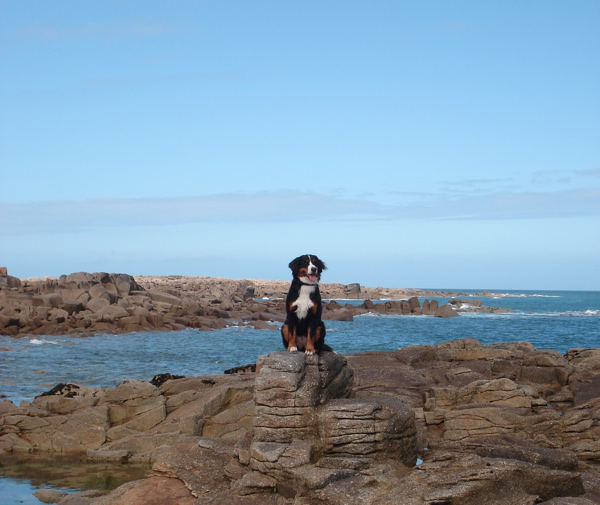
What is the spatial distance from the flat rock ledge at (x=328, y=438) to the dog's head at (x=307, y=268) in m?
1.18

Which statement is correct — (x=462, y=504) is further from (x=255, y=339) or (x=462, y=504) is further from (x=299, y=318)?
(x=255, y=339)

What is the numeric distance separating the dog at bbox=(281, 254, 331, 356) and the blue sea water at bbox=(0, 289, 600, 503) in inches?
231

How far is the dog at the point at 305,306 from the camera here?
1102cm

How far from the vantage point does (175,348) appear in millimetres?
38875

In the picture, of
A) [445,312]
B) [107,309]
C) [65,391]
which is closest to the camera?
[65,391]

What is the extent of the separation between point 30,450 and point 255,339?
30.0 m

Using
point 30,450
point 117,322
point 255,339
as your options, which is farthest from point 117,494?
point 117,322

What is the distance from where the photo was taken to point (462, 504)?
8.91m

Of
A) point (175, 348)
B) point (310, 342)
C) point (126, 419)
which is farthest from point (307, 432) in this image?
point (175, 348)

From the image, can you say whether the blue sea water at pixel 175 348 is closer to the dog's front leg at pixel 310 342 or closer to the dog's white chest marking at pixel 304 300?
the dog's front leg at pixel 310 342

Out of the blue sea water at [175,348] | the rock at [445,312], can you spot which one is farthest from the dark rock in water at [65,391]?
the rock at [445,312]

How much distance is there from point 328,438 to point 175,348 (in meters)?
29.7

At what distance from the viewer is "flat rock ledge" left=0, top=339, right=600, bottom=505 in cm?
935

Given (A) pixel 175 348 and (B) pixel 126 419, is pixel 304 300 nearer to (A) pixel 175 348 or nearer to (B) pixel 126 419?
(B) pixel 126 419
